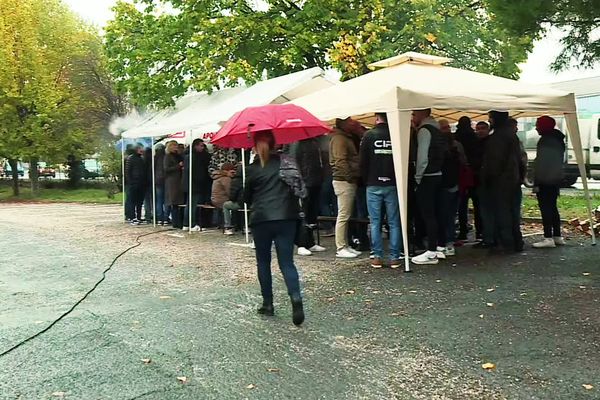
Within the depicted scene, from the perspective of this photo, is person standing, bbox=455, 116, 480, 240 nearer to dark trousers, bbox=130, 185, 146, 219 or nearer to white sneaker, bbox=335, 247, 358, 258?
white sneaker, bbox=335, 247, 358, 258

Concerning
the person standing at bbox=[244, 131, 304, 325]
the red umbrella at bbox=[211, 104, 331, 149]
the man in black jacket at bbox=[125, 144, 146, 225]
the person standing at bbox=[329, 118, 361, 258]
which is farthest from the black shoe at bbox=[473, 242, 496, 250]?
the man in black jacket at bbox=[125, 144, 146, 225]

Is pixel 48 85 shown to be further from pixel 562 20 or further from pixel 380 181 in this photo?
pixel 562 20

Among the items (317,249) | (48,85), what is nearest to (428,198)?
(317,249)

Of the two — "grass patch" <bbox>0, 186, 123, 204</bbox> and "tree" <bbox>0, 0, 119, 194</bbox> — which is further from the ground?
"tree" <bbox>0, 0, 119, 194</bbox>

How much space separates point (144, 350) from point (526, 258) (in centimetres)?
537

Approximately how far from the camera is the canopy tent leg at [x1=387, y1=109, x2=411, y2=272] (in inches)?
303

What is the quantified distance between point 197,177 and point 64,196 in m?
23.4

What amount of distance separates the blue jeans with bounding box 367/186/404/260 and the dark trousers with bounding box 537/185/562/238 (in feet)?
7.75

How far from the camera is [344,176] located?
8.91 m

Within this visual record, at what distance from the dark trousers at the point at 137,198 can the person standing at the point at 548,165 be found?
940 cm

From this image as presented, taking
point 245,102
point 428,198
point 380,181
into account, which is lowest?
point 428,198

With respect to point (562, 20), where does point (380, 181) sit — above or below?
below


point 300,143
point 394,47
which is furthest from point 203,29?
point 300,143

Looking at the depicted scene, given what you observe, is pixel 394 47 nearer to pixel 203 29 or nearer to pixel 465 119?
pixel 203 29
